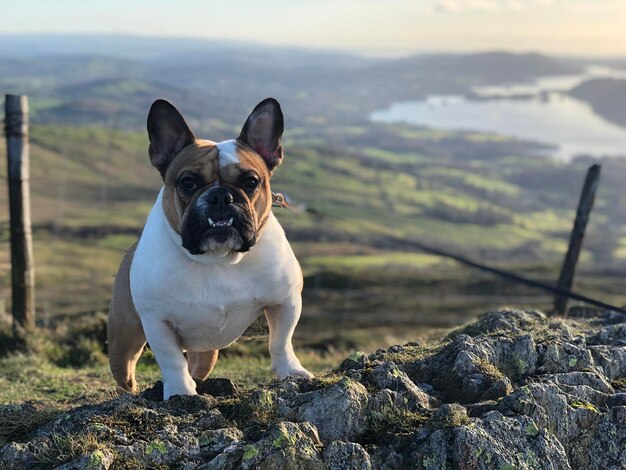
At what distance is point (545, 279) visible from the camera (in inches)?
2126

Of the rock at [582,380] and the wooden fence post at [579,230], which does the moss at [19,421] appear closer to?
the rock at [582,380]

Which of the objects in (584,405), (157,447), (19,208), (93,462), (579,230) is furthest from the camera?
(579,230)

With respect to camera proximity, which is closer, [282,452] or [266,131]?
[282,452]

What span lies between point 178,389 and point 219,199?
140 centimetres

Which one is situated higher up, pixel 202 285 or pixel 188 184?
pixel 188 184

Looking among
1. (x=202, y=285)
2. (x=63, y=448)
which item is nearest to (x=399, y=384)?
(x=202, y=285)

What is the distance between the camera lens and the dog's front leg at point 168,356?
4871mm

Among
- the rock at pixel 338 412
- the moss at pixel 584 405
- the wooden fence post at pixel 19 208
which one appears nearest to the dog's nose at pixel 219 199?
the rock at pixel 338 412

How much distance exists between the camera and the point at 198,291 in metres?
4.68

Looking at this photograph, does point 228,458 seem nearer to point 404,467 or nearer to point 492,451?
point 404,467

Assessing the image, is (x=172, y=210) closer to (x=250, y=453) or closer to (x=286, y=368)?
(x=286, y=368)

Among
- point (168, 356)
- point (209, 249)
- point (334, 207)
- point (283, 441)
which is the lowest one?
point (334, 207)

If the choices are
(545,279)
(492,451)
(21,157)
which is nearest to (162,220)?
(492,451)

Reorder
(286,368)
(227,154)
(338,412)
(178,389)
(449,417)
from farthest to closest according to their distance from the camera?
(286,368) < (178,389) < (227,154) < (338,412) < (449,417)
